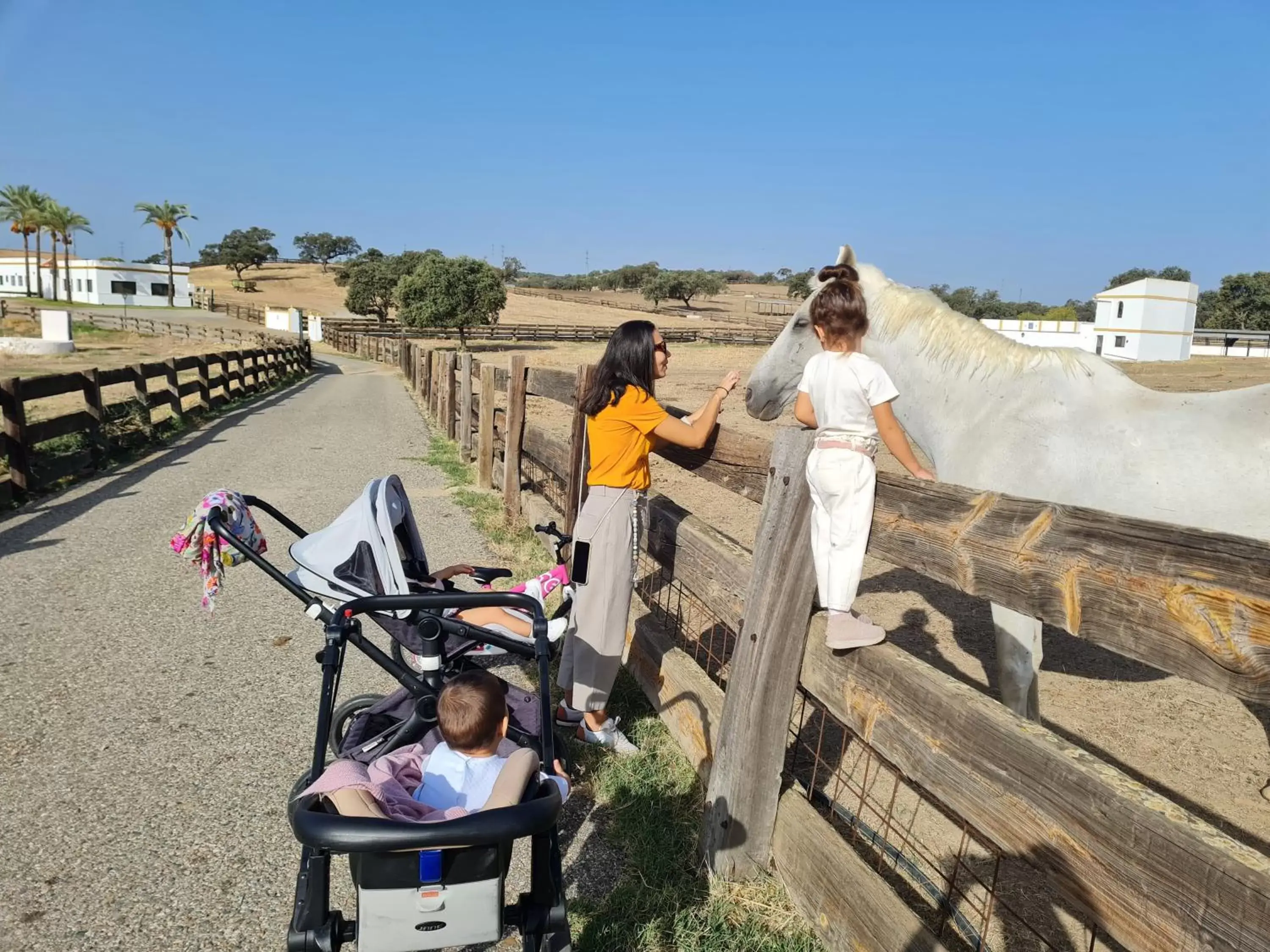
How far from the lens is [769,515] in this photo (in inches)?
106

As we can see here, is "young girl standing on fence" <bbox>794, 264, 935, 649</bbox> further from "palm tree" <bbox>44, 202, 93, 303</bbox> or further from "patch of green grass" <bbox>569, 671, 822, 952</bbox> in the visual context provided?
"palm tree" <bbox>44, 202, 93, 303</bbox>

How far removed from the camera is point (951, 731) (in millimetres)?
1940

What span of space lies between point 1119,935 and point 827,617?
1144 millimetres

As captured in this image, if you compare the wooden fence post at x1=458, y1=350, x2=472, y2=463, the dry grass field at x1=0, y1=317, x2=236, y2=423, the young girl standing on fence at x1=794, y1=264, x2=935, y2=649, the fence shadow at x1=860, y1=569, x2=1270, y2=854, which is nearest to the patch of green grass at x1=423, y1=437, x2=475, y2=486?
the wooden fence post at x1=458, y1=350, x2=472, y2=463

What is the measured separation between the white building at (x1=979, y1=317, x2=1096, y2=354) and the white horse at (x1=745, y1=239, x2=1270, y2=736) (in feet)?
135

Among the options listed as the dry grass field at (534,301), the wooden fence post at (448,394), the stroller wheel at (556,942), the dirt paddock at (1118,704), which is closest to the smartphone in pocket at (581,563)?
the stroller wheel at (556,942)

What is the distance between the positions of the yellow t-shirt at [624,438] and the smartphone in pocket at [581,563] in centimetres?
27

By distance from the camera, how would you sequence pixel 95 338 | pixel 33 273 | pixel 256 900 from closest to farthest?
pixel 256 900 < pixel 95 338 < pixel 33 273

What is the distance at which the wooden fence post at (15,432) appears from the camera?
793 centimetres

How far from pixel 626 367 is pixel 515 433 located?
4.42 metres

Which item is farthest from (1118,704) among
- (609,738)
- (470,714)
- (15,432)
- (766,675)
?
(15,432)

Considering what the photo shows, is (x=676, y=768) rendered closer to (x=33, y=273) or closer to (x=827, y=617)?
(x=827, y=617)

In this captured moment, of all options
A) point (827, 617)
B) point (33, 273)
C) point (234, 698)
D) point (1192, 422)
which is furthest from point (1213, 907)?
point (33, 273)

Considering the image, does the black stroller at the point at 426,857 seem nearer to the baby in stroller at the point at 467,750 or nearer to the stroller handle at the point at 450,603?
the stroller handle at the point at 450,603
